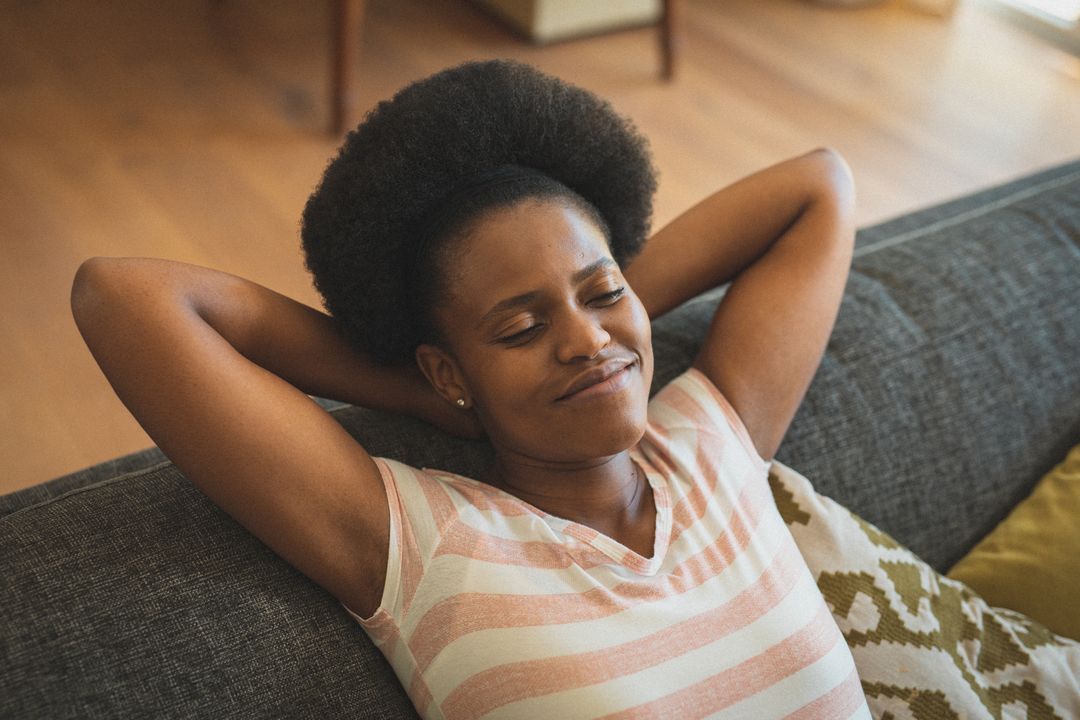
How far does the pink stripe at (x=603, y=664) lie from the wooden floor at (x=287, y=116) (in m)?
1.22

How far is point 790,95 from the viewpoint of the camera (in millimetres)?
3291

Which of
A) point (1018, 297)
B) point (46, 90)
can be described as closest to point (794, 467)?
point (1018, 297)

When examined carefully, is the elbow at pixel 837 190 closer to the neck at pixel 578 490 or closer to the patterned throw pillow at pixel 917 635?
the patterned throw pillow at pixel 917 635

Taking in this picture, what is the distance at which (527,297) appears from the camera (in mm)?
998

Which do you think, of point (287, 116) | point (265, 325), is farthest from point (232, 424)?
point (287, 116)

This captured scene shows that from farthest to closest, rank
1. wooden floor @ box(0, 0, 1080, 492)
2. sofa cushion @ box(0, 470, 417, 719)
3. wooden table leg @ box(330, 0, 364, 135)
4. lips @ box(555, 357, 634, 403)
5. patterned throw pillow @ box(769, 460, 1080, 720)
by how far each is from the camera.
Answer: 1. wooden table leg @ box(330, 0, 364, 135)
2. wooden floor @ box(0, 0, 1080, 492)
3. patterned throw pillow @ box(769, 460, 1080, 720)
4. lips @ box(555, 357, 634, 403)
5. sofa cushion @ box(0, 470, 417, 719)

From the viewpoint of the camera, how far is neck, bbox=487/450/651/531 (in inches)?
42.1

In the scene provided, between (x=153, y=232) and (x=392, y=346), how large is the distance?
4.93ft

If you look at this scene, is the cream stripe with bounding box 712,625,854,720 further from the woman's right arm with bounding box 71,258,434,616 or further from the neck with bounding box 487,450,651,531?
the woman's right arm with bounding box 71,258,434,616

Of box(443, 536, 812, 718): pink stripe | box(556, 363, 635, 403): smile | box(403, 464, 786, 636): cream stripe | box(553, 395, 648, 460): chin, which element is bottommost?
box(443, 536, 812, 718): pink stripe

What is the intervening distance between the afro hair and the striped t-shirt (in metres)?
0.16

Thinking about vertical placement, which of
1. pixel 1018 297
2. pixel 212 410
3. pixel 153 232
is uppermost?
pixel 212 410

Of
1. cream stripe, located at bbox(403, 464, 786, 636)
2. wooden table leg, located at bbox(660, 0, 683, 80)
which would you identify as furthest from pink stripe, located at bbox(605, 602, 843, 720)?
wooden table leg, located at bbox(660, 0, 683, 80)

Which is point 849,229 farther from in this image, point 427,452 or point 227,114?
point 227,114
